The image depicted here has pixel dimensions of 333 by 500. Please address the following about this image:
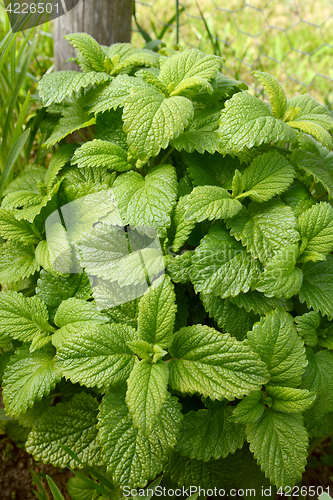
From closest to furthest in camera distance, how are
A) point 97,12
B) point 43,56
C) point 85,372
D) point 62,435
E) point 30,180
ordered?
point 85,372 < point 62,435 < point 30,180 < point 97,12 < point 43,56

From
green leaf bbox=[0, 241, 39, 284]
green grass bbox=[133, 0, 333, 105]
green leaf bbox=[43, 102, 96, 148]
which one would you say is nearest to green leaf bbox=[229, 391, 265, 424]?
green leaf bbox=[0, 241, 39, 284]

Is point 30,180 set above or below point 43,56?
below

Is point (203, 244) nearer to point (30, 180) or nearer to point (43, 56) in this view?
point (30, 180)

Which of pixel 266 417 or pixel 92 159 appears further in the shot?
pixel 92 159

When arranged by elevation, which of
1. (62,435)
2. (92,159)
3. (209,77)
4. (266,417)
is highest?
(209,77)

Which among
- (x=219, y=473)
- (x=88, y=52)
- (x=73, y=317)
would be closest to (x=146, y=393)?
(x=73, y=317)

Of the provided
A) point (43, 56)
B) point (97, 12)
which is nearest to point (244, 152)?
point (97, 12)

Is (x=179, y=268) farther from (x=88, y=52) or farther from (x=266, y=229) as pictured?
(x=88, y=52)
